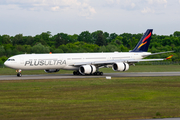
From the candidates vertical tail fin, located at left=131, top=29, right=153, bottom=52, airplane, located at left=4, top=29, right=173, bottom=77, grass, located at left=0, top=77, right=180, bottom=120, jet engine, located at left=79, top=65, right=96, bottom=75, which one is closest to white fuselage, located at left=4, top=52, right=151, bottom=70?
airplane, located at left=4, top=29, right=173, bottom=77

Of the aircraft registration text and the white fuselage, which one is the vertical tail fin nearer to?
the white fuselage

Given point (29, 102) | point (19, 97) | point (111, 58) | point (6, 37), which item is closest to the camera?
point (29, 102)

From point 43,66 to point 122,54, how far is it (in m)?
16.3

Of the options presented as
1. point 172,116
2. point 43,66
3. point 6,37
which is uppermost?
point 6,37

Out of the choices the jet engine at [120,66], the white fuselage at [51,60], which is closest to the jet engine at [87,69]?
the white fuselage at [51,60]

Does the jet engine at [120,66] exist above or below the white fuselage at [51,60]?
below

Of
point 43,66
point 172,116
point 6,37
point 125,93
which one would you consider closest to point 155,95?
point 125,93

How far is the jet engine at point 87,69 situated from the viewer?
153 ft

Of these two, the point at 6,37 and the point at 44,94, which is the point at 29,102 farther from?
the point at 6,37

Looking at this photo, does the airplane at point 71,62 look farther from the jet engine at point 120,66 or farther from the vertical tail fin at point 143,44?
the vertical tail fin at point 143,44

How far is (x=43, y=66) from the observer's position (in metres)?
45.3

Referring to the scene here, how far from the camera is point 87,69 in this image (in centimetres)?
4672

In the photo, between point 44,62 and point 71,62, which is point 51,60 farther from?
point 71,62

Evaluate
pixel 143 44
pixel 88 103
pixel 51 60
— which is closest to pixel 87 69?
pixel 51 60
